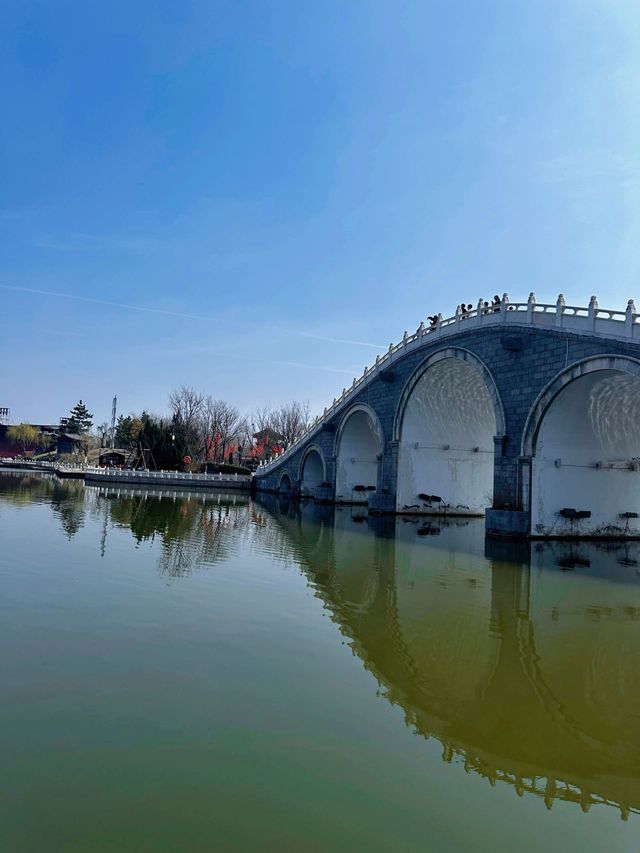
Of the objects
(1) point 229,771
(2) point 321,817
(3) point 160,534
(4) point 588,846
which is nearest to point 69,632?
(1) point 229,771

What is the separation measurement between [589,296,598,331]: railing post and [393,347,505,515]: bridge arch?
27.3 ft

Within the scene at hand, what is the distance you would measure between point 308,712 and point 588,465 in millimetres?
16120

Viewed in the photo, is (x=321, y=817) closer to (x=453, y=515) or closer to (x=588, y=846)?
(x=588, y=846)

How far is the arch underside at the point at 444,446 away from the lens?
25.7 metres

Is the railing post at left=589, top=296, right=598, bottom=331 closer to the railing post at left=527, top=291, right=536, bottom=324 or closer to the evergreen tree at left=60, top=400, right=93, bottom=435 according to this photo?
the railing post at left=527, top=291, right=536, bottom=324

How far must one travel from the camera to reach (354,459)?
32.2 metres

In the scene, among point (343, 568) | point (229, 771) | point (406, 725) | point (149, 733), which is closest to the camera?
point (229, 771)

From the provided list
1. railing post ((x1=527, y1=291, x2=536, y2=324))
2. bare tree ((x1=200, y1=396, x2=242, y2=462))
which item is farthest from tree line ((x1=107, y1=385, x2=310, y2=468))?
railing post ((x1=527, y1=291, x2=536, y2=324))

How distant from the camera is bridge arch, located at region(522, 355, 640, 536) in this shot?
17.9 meters

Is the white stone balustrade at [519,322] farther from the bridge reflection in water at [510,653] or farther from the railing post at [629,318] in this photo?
the bridge reflection in water at [510,653]

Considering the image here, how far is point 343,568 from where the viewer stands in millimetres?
12133

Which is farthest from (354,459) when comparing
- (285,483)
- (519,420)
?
(519,420)

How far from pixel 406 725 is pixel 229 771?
5.14 ft

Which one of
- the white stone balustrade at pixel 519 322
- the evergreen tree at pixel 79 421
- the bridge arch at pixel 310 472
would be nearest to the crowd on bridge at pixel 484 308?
the white stone balustrade at pixel 519 322
